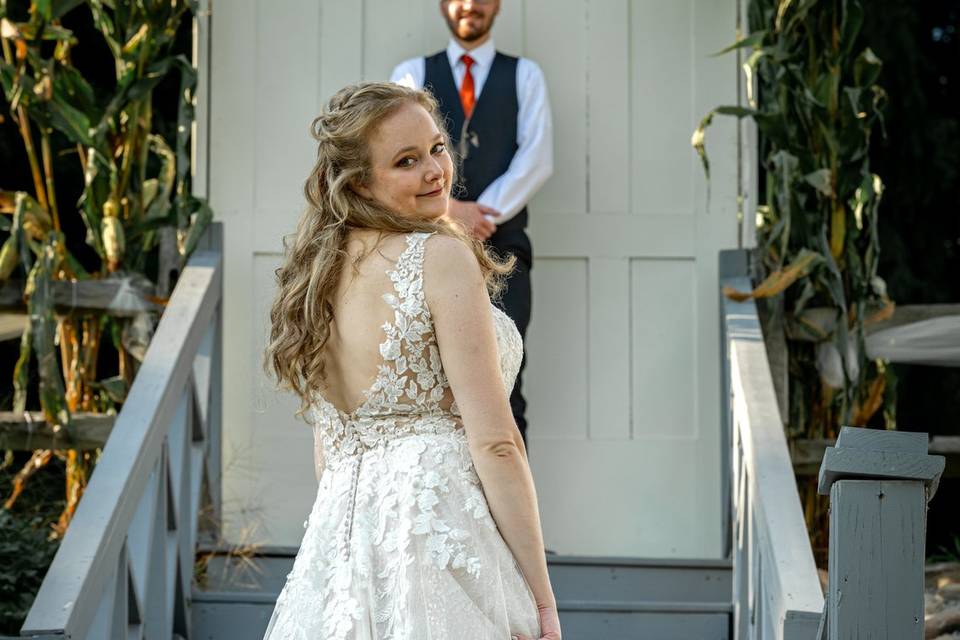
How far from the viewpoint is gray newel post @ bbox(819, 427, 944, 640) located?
2191 millimetres

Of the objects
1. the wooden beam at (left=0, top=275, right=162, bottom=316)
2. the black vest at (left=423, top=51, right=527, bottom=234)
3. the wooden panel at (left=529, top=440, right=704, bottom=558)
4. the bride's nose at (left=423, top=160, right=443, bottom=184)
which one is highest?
the black vest at (left=423, top=51, right=527, bottom=234)


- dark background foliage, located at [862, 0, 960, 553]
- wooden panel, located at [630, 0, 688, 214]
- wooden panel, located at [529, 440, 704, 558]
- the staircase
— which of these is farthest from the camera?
dark background foliage, located at [862, 0, 960, 553]

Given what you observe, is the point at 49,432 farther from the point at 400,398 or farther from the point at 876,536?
the point at 876,536

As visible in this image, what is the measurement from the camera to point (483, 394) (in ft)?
7.32

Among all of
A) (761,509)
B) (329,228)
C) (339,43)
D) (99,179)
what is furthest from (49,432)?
(329,228)

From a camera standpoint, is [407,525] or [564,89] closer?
[407,525]

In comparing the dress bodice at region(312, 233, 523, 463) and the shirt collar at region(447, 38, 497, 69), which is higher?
the shirt collar at region(447, 38, 497, 69)

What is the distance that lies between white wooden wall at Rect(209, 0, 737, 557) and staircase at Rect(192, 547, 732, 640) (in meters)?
0.31

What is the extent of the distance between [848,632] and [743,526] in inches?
62.6

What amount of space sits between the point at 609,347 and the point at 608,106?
0.78 meters

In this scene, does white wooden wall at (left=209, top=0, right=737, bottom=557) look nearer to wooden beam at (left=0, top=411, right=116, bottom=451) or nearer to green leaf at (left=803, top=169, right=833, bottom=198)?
green leaf at (left=803, top=169, right=833, bottom=198)

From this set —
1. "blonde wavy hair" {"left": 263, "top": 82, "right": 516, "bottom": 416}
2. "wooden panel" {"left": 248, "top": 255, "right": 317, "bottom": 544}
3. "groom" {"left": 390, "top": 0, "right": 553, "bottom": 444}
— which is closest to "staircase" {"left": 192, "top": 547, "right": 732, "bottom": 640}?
"wooden panel" {"left": 248, "top": 255, "right": 317, "bottom": 544}

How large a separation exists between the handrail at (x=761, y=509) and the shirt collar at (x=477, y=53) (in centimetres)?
101

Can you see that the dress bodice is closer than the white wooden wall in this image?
Yes
